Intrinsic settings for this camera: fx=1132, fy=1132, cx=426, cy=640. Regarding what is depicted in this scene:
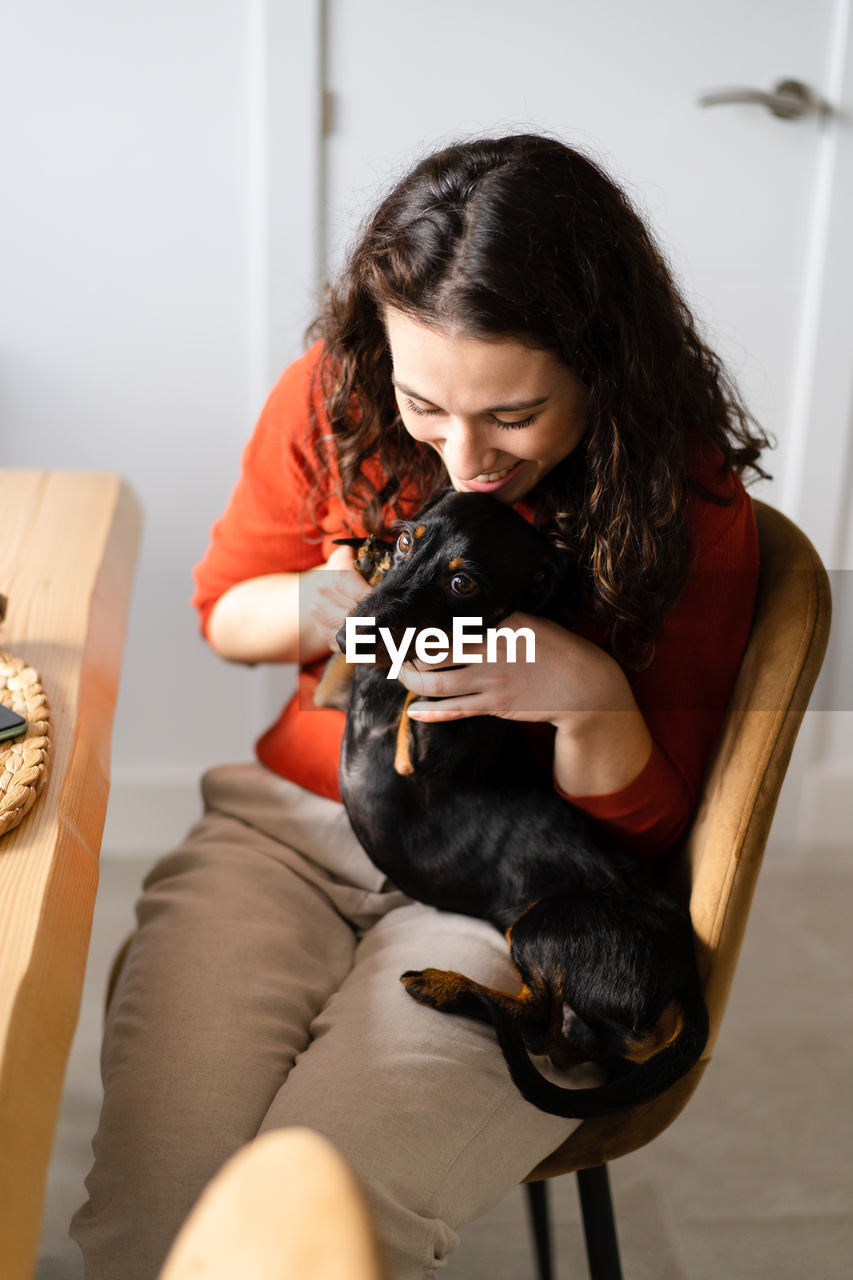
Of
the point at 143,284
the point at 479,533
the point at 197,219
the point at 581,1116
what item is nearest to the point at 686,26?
the point at 197,219

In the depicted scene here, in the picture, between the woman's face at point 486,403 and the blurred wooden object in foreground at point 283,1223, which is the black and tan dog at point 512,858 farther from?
the blurred wooden object in foreground at point 283,1223

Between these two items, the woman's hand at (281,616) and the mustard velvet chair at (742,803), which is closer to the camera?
the mustard velvet chair at (742,803)

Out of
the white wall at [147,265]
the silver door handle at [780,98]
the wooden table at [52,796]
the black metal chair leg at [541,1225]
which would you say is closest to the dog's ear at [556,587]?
the wooden table at [52,796]

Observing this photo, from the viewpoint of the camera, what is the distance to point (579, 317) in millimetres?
907

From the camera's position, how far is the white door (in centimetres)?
202

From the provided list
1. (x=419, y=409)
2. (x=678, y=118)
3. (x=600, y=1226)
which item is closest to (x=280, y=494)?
(x=419, y=409)

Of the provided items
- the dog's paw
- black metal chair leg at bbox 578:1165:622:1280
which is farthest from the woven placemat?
black metal chair leg at bbox 578:1165:622:1280

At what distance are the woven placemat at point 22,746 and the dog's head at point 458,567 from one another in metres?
0.24

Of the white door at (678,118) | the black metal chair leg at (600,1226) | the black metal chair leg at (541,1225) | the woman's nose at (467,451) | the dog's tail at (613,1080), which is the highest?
the white door at (678,118)

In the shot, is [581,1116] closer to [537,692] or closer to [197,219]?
[537,692]

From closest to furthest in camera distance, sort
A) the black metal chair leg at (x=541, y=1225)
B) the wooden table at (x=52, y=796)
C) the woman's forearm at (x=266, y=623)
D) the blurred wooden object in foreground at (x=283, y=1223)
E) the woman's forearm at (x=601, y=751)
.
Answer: the blurred wooden object in foreground at (x=283, y=1223), the wooden table at (x=52, y=796), the woman's forearm at (x=601, y=751), the woman's forearm at (x=266, y=623), the black metal chair leg at (x=541, y=1225)

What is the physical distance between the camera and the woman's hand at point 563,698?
0.95 m

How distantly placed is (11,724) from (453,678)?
352mm

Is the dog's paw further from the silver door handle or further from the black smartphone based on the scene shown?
the silver door handle
